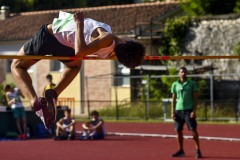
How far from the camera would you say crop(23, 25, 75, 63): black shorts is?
10.3 meters

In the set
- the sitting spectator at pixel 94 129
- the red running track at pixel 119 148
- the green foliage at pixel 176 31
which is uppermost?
the green foliage at pixel 176 31

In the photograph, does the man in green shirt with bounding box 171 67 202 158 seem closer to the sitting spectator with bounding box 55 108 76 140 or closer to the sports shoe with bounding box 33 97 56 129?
the sitting spectator with bounding box 55 108 76 140

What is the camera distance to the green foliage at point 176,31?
3344 centimetres

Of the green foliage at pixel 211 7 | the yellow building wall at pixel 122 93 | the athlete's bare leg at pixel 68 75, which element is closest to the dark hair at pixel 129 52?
the athlete's bare leg at pixel 68 75

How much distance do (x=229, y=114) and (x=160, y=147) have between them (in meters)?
8.85

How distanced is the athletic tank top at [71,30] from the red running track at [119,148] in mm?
7137

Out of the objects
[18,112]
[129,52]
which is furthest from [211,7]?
[129,52]

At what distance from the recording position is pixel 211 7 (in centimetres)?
3531

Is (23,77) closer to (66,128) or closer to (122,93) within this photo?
(66,128)

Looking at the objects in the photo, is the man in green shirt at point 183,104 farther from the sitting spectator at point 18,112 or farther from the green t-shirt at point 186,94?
the sitting spectator at point 18,112

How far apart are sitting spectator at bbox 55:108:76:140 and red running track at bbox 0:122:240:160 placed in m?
0.32

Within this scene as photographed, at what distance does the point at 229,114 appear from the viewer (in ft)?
92.0

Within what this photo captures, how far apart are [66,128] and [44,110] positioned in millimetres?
11425

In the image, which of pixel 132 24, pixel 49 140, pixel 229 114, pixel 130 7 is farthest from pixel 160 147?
pixel 130 7
